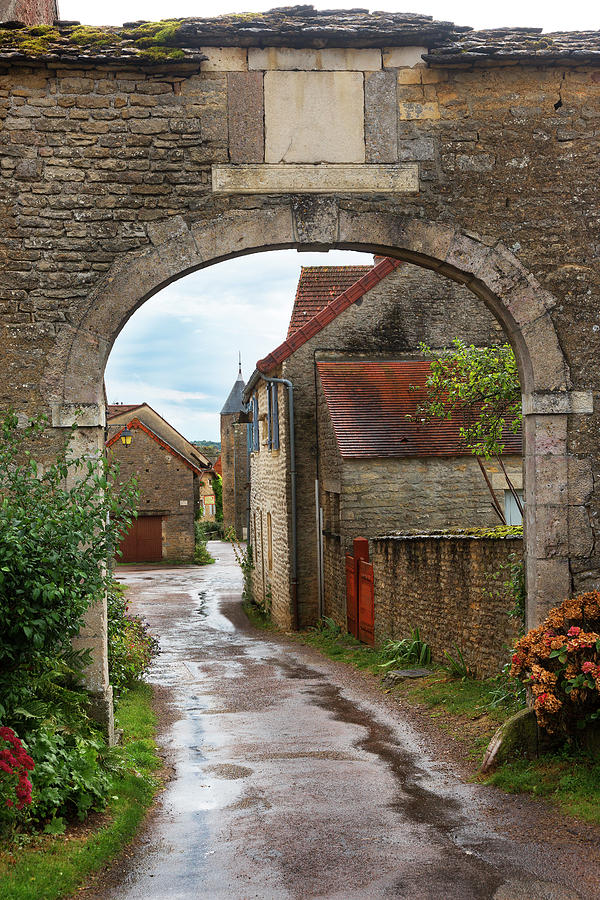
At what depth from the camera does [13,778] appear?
181 inches

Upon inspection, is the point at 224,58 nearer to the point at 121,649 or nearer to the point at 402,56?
the point at 402,56

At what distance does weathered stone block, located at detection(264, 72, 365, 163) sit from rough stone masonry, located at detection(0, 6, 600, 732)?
1 centimetres

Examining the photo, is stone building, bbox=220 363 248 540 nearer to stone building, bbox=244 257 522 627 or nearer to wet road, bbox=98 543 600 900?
→ stone building, bbox=244 257 522 627

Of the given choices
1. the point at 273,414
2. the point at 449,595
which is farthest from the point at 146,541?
the point at 449,595

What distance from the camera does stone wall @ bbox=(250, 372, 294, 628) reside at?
1641 centimetres

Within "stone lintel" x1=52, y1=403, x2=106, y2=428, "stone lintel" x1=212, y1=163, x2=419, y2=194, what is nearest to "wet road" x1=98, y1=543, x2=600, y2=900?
"stone lintel" x1=52, y1=403, x2=106, y2=428

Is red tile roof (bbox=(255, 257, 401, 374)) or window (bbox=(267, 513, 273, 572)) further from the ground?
red tile roof (bbox=(255, 257, 401, 374))

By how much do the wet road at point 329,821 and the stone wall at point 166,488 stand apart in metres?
21.4

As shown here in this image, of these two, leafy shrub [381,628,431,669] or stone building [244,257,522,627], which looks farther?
stone building [244,257,522,627]

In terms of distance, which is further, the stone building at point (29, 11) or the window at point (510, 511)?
the window at point (510, 511)

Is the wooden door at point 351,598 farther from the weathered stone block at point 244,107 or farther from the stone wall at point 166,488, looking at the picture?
the stone wall at point 166,488

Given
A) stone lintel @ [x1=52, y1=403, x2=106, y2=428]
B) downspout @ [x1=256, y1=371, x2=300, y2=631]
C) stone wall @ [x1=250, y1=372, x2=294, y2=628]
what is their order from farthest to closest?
stone wall @ [x1=250, y1=372, x2=294, y2=628]
downspout @ [x1=256, y1=371, x2=300, y2=631]
stone lintel @ [x1=52, y1=403, x2=106, y2=428]

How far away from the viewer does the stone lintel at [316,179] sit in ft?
21.0

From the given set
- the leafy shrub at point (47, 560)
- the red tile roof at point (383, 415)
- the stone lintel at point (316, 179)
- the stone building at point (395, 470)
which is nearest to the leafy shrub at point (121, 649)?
the leafy shrub at point (47, 560)
